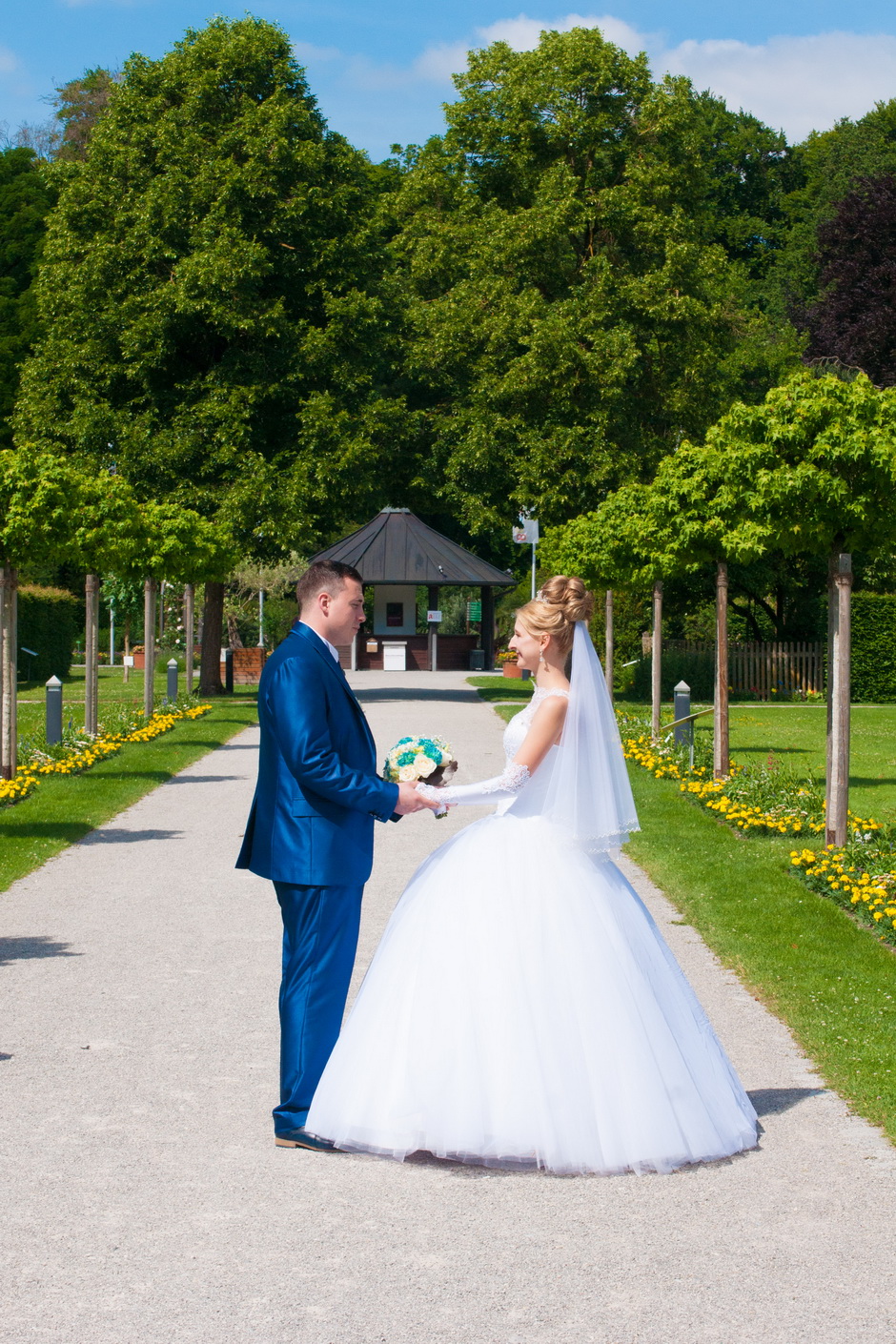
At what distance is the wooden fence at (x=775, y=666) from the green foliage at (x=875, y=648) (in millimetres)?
916

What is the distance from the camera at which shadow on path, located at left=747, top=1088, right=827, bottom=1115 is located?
5328mm

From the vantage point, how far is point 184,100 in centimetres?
3275

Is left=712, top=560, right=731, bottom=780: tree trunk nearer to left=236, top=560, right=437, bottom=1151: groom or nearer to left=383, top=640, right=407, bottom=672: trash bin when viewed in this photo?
left=236, top=560, right=437, bottom=1151: groom

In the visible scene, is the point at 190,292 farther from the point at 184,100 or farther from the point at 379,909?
the point at 379,909

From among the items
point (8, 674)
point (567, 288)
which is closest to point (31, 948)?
point (8, 674)

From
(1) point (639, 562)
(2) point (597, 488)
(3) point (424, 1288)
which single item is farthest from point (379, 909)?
(2) point (597, 488)

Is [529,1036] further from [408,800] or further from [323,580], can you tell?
[323,580]

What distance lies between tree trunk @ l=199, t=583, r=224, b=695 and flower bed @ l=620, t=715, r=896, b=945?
1568cm

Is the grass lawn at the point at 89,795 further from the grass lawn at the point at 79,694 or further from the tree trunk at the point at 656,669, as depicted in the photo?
the tree trunk at the point at 656,669

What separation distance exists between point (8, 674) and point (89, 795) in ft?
5.09

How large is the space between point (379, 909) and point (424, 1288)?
17.9 feet

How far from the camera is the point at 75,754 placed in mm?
17516

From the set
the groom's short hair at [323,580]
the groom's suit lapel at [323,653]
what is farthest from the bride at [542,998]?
the groom's short hair at [323,580]

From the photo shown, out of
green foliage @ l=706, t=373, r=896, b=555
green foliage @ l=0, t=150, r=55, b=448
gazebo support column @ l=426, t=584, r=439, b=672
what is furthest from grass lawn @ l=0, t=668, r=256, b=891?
gazebo support column @ l=426, t=584, r=439, b=672
